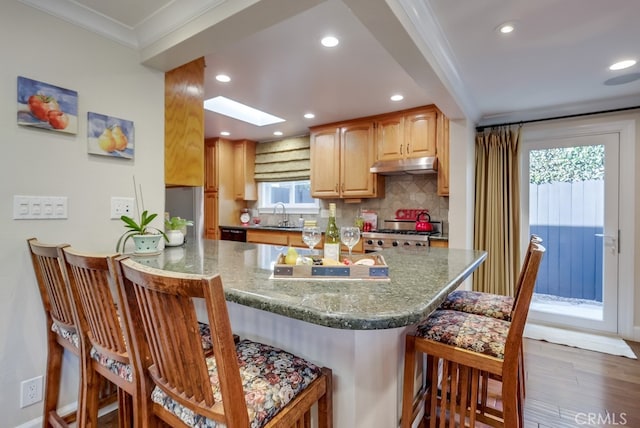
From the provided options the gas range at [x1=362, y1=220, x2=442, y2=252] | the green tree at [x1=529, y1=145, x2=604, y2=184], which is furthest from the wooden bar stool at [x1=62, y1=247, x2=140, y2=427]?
the green tree at [x1=529, y1=145, x2=604, y2=184]

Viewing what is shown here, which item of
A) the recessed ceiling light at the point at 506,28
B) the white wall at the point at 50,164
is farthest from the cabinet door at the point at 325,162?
the white wall at the point at 50,164

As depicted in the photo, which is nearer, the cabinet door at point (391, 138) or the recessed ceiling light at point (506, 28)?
the recessed ceiling light at point (506, 28)

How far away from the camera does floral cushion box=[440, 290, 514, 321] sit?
145 centimetres

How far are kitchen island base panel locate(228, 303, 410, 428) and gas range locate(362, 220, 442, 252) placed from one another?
1.98 metres

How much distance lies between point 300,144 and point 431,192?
2031 mm

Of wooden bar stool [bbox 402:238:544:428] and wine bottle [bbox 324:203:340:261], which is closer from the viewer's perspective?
wooden bar stool [bbox 402:238:544:428]

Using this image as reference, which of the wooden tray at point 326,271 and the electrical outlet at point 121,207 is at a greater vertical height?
the electrical outlet at point 121,207

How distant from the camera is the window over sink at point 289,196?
15.7 ft

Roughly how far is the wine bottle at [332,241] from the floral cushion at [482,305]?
2.26 feet

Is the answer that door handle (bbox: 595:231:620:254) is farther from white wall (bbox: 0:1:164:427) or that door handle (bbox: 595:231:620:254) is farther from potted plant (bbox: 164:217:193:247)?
white wall (bbox: 0:1:164:427)

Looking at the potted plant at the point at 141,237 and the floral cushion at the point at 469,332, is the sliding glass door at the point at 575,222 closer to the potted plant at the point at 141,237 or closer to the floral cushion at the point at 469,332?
the floral cushion at the point at 469,332

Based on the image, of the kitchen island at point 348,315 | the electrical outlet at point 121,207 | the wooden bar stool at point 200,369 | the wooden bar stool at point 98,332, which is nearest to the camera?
the wooden bar stool at point 200,369

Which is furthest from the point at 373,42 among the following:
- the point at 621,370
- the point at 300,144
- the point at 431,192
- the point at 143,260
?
the point at 621,370

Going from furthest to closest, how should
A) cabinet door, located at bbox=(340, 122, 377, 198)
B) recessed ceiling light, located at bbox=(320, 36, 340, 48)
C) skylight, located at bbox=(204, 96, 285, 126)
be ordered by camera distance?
cabinet door, located at bbox=(340, 122, 377, 198) → skylight, located at bbox=(204, 96, 285, 126) → recessed ceiling light, located at bbox=(320, 36, 340, 48)
